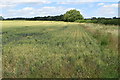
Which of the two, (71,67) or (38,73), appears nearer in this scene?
(38,73)

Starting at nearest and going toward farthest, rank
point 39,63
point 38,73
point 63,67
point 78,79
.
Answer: point 78,79, point 38,73, point 63,67, point 39,63

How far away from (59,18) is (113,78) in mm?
119181

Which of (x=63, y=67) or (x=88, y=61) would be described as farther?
(x=88, y=61)

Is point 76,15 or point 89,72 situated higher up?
point 76,15

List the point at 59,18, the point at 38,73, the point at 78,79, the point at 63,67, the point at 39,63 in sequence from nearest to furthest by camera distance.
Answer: the point at 78,79, the point at 38,73, the point at 63,67, the point at 39,63, the point at 59,18

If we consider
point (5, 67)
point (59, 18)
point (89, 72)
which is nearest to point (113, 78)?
point (89, 72)

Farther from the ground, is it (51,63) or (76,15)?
(76,15)

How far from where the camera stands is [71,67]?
25.2ft

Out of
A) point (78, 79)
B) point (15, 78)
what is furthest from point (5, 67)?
point (78, 79)

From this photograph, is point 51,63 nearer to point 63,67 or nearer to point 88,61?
point 63,67

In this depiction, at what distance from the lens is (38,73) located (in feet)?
23.0

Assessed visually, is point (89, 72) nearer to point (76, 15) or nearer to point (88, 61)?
point (88, 61)

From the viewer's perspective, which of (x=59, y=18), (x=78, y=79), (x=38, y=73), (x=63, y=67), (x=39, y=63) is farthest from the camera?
(x=59, y=18)

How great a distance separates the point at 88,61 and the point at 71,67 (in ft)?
4.10
